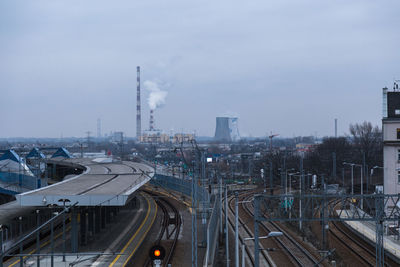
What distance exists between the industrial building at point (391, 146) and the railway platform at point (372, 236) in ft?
7.08

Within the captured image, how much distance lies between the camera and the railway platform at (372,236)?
56.7 ft

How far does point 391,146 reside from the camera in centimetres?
2341

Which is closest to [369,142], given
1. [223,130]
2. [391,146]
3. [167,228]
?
[391,146]

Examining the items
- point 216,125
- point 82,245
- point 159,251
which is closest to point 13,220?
point 82,245

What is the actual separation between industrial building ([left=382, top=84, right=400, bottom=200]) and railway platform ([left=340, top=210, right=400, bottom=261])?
2.16 metres

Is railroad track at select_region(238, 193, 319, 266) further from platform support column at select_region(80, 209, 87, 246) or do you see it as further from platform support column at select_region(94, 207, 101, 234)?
platform support column at select_region(80, 209, 87, 246)

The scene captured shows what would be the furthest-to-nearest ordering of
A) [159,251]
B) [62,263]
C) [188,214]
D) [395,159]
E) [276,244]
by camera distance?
[188,214]
[395,159]
[276,244]
[62,263]
[159,251]

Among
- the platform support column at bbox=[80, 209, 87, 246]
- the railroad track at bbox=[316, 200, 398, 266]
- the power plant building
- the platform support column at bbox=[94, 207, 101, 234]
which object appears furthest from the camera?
the power plant building

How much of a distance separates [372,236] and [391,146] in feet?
16.9

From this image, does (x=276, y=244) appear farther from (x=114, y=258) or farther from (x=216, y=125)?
(x=216, y=125)

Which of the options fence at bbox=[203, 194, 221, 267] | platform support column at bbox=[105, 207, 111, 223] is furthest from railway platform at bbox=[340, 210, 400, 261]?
platform support column at bbox=[105, 207, 111, 223]

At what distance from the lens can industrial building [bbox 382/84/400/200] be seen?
75.7 feet

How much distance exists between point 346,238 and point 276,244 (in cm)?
419

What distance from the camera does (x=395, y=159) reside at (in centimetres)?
2322
